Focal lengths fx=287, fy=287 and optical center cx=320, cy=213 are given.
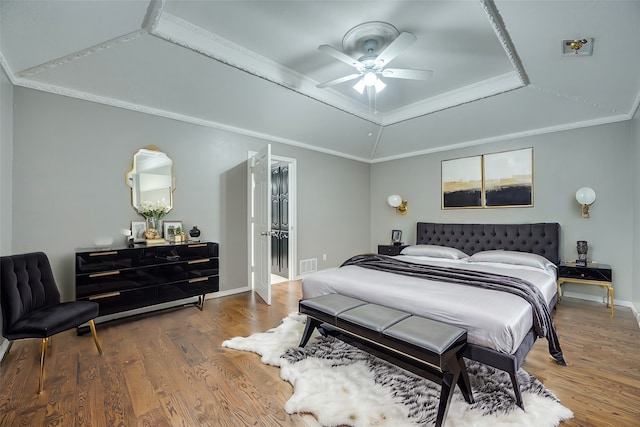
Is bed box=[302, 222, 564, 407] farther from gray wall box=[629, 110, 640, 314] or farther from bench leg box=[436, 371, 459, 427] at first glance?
gray wall box=[629, 110, 640, 314]

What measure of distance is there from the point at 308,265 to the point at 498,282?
3.52 meters

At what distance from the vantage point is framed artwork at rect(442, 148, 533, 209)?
15.1 ft

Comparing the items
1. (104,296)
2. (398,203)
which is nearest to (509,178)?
(398,203)

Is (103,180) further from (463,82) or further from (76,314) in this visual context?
(463,82)

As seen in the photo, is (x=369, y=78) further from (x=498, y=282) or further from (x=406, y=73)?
(x=498, y=282)

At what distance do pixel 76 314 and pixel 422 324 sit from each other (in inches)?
108

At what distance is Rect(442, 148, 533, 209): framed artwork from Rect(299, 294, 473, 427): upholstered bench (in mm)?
3664

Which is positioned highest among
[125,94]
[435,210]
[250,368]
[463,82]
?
[463,82]

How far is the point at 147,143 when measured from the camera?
3.67m

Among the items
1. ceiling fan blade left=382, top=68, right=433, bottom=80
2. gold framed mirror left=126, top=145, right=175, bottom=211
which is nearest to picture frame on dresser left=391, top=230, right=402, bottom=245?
ceiling fan blade left=382, top=68, right=433, bottom=80

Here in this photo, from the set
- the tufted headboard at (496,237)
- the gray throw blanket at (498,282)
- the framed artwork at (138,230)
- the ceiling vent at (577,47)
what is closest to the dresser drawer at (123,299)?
the framed artwork at (138,230)

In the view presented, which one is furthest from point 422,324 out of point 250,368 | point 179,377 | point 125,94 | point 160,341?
point 125,94

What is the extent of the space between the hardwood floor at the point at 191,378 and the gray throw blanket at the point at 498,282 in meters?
0.30

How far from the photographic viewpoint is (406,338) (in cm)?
182
